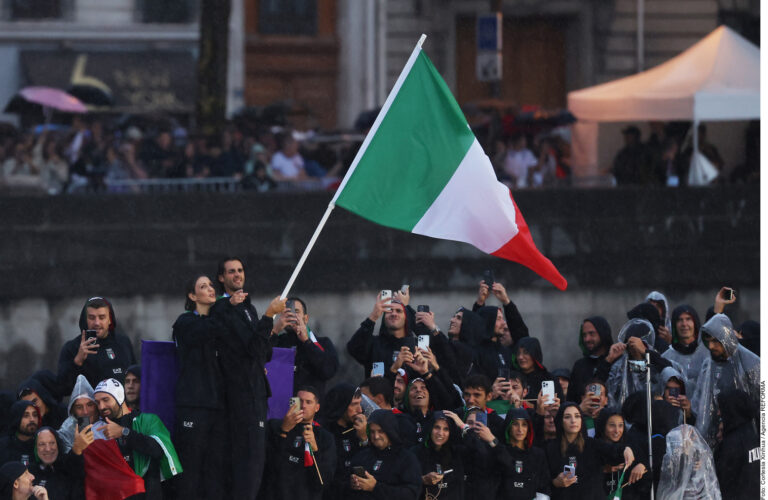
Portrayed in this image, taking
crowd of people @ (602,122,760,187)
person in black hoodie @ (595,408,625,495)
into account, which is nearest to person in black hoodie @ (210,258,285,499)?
person in black hoodie @ (595,408,625,495)

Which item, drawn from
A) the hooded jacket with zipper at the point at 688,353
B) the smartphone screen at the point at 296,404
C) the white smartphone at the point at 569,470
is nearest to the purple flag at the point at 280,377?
the smartphone screen at the point at 296,404

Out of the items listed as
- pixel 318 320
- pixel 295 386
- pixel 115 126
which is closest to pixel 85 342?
pixel 295 386

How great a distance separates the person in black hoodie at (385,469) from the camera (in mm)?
12023

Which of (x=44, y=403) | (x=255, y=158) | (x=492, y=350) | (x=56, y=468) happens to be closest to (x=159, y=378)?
(x=56, y=468)

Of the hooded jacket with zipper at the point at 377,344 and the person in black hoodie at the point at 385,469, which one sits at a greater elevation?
the hooded jacket with zipper at the point at 377,344

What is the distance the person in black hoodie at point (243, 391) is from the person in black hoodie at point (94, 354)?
4.74ft

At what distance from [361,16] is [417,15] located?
36.3 inches

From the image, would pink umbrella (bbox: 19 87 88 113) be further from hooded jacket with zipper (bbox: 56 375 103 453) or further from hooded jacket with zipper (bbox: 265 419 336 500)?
hooded jacket with zipper (bbox: 265 419 336 500)

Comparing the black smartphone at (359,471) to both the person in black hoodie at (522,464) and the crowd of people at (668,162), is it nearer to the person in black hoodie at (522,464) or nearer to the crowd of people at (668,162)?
the person in black hoodie at (522,464)

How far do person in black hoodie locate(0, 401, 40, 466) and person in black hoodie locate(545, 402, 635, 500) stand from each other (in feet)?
11.3

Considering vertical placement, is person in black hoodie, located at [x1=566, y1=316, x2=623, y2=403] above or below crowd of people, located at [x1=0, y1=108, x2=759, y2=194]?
below

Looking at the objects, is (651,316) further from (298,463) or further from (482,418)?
(298,463)

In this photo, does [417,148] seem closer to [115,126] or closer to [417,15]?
[115,126]

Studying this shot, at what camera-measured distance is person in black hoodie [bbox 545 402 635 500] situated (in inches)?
490
